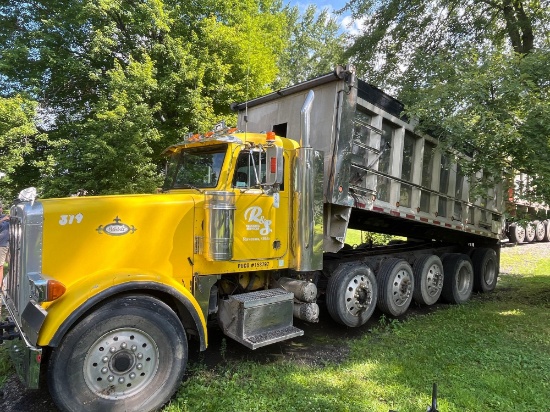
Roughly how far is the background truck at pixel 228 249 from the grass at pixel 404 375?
0.38 meters

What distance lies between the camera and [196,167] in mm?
4414

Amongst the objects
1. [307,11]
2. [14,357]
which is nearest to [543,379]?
[14,357]

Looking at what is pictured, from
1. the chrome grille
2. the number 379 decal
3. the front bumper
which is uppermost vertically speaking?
the number 379 decal

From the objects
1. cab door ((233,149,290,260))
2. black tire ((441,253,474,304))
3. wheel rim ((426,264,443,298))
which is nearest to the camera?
cab door ((233,149,290,260))

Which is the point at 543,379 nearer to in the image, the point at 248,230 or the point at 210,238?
the point at 248,230

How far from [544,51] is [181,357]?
7.17 metres

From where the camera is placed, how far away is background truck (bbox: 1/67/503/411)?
10.1ft

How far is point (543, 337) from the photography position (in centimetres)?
517

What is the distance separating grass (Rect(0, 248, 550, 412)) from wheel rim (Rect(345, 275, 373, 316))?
41 centimetres

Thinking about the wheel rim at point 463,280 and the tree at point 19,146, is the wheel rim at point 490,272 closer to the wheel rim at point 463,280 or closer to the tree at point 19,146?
the wheel rim at point 463,280

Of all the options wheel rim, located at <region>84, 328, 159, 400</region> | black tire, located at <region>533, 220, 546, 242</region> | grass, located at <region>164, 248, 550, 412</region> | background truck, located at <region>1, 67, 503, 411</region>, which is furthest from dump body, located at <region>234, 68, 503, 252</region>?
black tire, located at <region>533, 220, 546, 242</region>

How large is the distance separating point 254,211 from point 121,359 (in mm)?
1917

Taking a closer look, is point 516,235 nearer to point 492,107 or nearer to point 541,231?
point 541,231

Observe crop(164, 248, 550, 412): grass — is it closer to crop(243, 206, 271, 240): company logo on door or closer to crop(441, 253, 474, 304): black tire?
crop(441, 253, 474, 304): black tire
